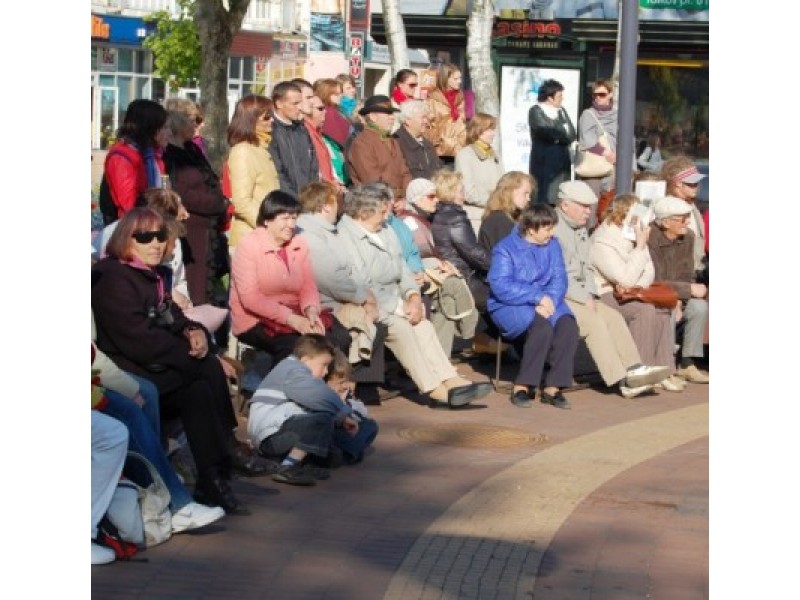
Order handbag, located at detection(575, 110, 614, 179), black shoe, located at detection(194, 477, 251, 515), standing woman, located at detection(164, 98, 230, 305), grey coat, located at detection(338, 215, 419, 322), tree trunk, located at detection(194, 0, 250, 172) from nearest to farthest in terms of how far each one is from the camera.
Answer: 1. black shoe, located at detection(194, 477, 251, 515)
2. grey coat, located at detection(338, 215, 419, 322)
3. standing woman, located at detection(164, 98, 230, 305)
4. handbag, located at detection(575, 110, 614, 179)
5. tree trunk, located at detection(194, 0, 250, 172)

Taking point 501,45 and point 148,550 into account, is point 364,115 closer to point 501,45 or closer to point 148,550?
point 148,550

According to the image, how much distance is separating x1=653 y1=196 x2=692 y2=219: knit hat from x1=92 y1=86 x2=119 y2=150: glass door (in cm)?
4566

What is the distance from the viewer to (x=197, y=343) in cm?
863

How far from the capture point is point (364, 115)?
14.3 meters

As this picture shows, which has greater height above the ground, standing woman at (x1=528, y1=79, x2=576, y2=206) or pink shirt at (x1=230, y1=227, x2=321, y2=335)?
standing woman at (x1=528, y1=79, x2=576, y2=206)

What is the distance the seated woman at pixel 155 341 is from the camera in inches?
327

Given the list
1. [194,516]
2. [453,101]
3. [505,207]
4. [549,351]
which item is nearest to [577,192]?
[505,207]

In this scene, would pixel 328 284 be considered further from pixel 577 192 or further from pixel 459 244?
pixel 577 192

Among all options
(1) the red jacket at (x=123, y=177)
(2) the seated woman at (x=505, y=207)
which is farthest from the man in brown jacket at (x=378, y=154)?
(1) the red jacket at (x=123, y=177)

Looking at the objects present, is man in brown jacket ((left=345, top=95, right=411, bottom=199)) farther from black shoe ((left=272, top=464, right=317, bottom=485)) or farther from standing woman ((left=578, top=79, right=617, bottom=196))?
black shoe ((left=272, top=464, right=317, bottom=485))

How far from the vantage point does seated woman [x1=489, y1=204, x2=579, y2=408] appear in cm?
1229

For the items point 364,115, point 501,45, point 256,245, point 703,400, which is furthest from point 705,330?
point 501,45

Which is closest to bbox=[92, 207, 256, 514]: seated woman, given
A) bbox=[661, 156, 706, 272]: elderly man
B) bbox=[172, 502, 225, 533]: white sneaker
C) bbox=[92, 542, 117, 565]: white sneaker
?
bbox=[172, 502, 225, 533]: white sneaker

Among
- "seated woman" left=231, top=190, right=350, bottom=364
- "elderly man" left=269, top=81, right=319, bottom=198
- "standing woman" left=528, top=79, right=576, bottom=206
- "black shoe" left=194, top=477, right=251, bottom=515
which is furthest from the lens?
"standing woman" left=528, top=79, right=576, bottom=206
